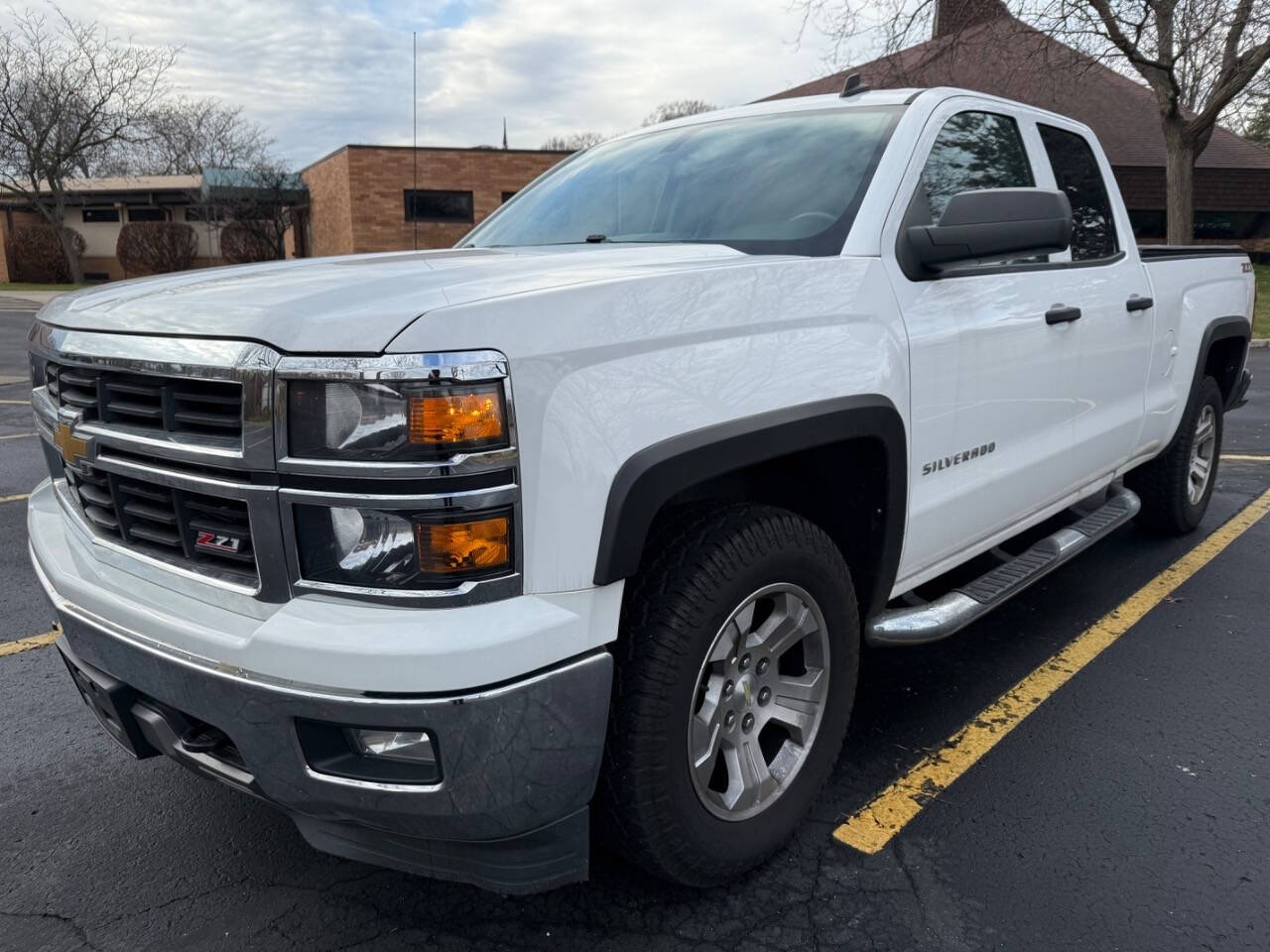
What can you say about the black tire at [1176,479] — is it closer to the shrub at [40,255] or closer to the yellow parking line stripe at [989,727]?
the yellow parking line stripe at [989,727]

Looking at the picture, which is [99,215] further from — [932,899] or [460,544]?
[932,899]

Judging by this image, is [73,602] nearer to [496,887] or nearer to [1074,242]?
[496,887]

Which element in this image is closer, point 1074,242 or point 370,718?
point 370,718

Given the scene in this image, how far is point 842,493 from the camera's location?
262 cm

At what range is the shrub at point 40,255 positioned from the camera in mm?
39375

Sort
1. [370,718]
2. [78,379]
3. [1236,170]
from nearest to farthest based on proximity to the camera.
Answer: [370,718] < [78,379] < [1236,170]

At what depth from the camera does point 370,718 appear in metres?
1.68

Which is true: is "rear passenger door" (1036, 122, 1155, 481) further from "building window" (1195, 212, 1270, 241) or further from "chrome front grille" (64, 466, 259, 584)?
"building window" (1195, 212, 1270, 241)

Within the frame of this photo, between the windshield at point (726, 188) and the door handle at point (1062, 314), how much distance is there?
82 cm

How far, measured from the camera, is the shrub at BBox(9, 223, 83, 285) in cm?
3938

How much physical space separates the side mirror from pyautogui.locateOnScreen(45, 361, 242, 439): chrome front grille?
175cm

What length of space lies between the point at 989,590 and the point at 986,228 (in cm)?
118

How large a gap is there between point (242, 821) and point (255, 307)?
1540 millimetres

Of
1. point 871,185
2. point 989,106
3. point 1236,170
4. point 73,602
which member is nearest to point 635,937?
point 73,602
